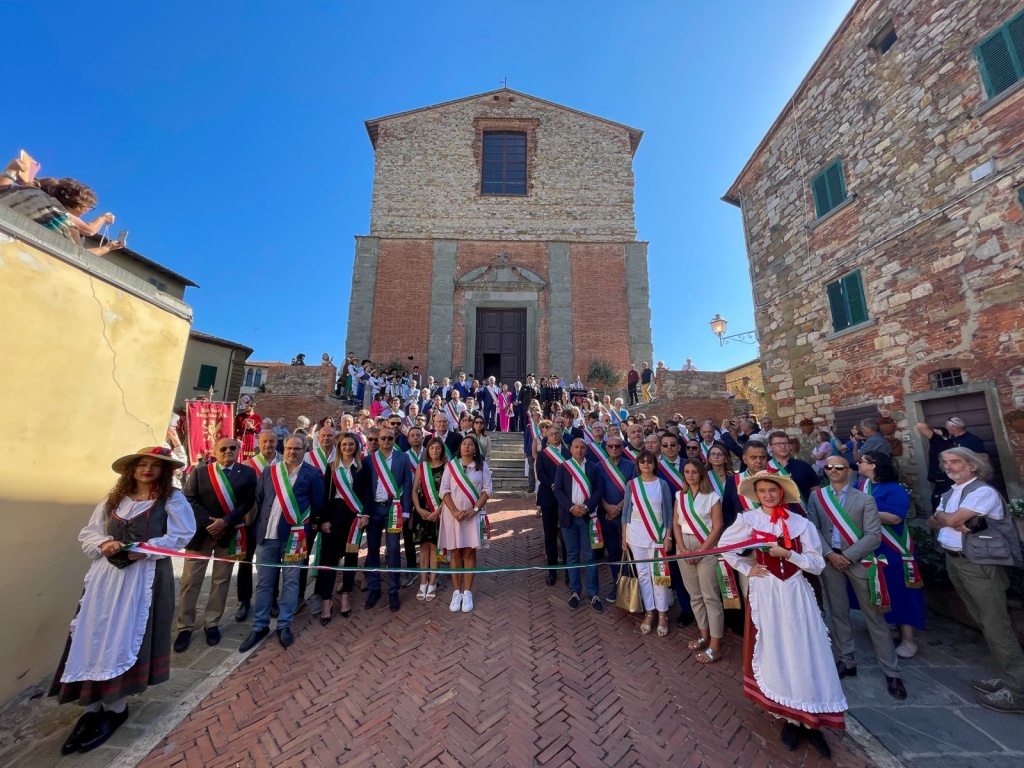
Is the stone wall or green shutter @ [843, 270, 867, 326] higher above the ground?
the stone wall

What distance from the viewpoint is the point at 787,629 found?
113 inches

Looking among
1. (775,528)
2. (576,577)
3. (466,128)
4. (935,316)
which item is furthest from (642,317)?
(775,528)

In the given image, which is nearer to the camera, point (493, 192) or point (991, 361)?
point (991, 361)

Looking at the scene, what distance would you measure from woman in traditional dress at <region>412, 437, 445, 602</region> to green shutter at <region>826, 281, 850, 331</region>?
870 cm

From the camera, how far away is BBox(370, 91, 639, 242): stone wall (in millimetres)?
18078

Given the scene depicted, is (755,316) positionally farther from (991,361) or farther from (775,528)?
(775,528)

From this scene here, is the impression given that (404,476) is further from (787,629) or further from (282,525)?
(787,629)

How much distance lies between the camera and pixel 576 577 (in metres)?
4.99

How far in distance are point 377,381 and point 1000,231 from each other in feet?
44.6

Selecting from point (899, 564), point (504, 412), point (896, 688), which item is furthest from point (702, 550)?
point (504, 412)

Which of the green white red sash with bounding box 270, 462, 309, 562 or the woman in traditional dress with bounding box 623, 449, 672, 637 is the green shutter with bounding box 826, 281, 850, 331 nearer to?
the woman in traditional dress with bounding box 623, 449, 672, 637

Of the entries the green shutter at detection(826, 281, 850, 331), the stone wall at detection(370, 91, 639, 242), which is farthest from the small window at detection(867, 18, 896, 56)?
the stone wall at detection(370, 91, 639, 242)

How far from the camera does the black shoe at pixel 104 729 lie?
9.18 ft

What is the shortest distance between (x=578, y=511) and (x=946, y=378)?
22.6 ft
